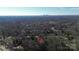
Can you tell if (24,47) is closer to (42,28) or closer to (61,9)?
(42,28)

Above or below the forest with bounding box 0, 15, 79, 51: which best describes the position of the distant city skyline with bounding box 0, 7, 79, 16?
above

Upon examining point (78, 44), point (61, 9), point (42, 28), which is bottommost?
point (78, 44)

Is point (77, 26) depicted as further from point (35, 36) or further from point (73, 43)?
point (35, 36)

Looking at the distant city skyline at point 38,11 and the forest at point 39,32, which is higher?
the distant city skyline at point 38,11

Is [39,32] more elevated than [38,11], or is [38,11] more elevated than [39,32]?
[38,11]
